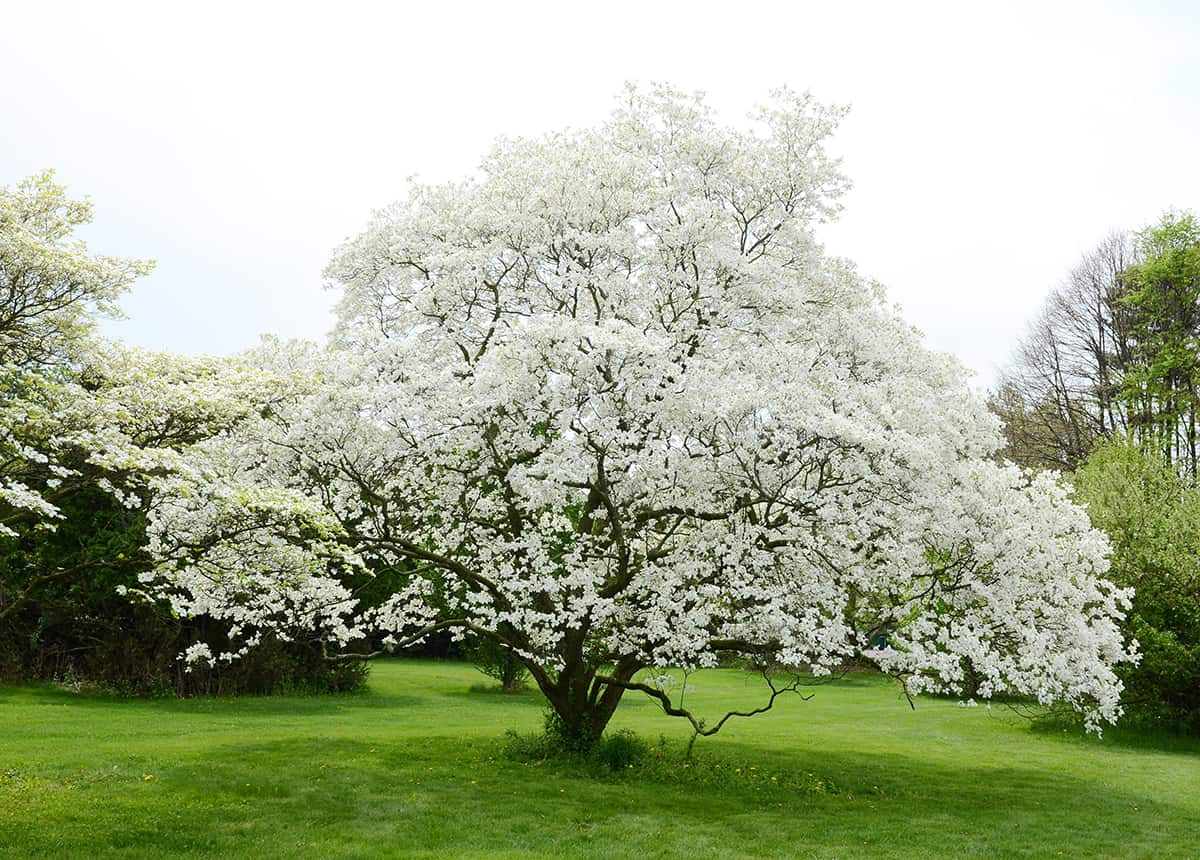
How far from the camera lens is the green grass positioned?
11844mm

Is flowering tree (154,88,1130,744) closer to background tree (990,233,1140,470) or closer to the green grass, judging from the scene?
the green grass

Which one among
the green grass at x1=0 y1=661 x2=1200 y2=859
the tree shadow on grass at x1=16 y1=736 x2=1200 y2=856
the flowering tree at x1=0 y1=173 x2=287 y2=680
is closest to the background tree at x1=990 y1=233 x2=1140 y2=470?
the green grass at x1=0 y1=661 x2=1200 y2=859

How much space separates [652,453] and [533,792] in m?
5.70

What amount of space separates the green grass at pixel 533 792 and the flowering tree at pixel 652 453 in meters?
2.01

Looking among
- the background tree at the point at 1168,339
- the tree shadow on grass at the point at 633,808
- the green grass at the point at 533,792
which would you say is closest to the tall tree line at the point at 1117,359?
the background tree at the point at 1168,339

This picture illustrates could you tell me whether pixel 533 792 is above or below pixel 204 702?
above

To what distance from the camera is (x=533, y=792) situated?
14578mm

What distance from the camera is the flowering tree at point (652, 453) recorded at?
531 inches

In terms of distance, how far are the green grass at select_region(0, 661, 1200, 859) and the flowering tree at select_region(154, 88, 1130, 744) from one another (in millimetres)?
2014

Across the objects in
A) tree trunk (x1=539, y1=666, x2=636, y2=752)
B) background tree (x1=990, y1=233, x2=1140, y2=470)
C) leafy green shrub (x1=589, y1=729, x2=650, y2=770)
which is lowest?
leafy green shrub (x1=589, y1=729, x2=650, y2=770)

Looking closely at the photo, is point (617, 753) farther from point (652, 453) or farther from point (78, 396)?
point (78, 396)

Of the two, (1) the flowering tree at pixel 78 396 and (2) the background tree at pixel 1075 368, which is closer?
(1) the flowering tree at pixel 78 396

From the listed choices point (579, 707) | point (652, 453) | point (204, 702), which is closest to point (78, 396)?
point (652, 453)

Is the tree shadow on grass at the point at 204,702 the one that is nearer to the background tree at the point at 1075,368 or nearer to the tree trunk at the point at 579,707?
the tree trunk at the point at 579,707
